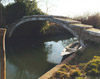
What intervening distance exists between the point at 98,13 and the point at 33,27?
32.5 ft

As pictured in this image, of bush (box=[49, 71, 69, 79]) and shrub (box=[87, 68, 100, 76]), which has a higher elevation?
shrub (box=[87, 68, 100, 76])

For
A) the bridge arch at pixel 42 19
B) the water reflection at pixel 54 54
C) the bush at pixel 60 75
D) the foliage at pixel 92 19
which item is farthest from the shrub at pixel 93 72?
the foliage at pixel 92 19

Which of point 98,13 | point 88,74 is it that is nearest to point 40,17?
point 98,13

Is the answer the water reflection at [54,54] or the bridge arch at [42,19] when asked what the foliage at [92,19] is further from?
the water reflection at [54,54]

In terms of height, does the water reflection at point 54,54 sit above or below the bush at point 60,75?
below

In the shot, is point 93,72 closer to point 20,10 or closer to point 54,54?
point 54,54

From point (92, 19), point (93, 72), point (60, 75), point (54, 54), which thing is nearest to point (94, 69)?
point (93, 72)

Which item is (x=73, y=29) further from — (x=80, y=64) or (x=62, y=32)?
(x=62, y=32)

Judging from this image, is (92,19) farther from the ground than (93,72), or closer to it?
farther from the ground

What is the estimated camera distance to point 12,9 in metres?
16.8

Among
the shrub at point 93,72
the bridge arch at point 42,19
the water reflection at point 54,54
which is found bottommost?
the water reflection at point 54,54

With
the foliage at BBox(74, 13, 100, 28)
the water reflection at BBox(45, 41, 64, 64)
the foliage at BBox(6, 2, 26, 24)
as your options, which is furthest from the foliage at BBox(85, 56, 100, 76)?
the foliage at BBox(6, 2, 26, 24)

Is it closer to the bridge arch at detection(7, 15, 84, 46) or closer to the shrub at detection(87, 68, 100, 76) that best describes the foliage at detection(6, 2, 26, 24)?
the bridge arch at detection(7, 15, 84, 46)

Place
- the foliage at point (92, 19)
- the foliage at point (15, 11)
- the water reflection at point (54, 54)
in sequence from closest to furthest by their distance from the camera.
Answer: the water reflection at point (54, 54)
the foliage at point (92, 19)
the foliage at point (15, 11)
